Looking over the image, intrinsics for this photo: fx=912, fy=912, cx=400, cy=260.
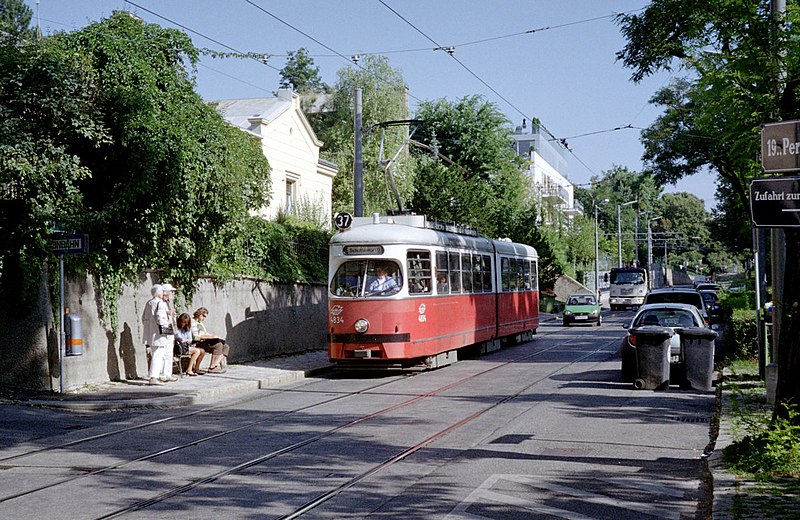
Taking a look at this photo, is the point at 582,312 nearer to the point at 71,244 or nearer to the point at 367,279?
the point at 367,279

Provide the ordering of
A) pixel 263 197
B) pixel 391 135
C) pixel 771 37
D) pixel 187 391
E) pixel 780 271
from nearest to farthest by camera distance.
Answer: pixel 771 37 → pixel 780 271 → pixel 187 391 → pixel 263 197 → pixel 391 135

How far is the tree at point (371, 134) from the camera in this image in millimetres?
50812

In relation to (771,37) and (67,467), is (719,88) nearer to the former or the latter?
(771,37)

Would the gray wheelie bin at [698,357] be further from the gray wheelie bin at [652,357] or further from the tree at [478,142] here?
the tree at [478,142]

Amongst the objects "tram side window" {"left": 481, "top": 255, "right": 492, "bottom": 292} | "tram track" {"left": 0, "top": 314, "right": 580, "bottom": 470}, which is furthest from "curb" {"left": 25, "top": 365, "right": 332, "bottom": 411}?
"tram side window" {"left": 481, "top": 255, "right": 492, "bottom": 292}

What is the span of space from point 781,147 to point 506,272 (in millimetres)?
19394

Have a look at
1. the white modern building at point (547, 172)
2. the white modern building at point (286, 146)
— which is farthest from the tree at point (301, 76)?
the white modern building at point (286, 146)

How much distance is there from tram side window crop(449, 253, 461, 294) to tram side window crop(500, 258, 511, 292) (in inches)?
187

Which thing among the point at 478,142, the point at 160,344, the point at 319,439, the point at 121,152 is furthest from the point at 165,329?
the point at 478,142

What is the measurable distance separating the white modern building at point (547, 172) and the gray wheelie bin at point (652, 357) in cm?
5032

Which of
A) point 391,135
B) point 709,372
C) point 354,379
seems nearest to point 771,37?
point 709,372

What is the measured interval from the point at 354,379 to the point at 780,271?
29.6ft

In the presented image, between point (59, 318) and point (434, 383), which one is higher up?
point (59, 318)

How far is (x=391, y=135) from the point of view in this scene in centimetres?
5459
